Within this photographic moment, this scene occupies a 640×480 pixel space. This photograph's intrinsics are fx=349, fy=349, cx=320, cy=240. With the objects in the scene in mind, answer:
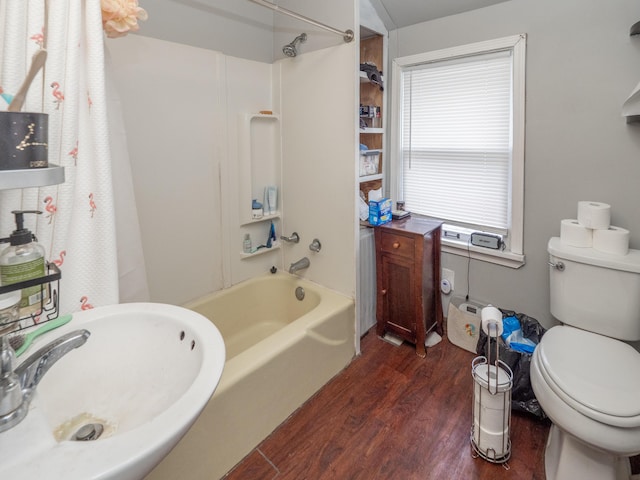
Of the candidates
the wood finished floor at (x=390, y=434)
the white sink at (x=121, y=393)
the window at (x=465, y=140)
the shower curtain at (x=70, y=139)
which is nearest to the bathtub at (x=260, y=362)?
the wood finished floor at (x=390, y=434)

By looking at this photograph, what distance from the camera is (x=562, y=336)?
154 centimetres

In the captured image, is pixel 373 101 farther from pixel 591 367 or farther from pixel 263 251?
pixel 591 367

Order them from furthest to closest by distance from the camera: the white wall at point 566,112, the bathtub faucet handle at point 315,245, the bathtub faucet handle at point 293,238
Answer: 1. the bathtub faucet handle at point 293,238
2. the bathtub faucet handle at point 315,245
3. the white wall at point 566,112

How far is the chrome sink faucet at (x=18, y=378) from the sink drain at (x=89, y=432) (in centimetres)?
19

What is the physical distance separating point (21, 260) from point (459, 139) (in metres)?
2.25

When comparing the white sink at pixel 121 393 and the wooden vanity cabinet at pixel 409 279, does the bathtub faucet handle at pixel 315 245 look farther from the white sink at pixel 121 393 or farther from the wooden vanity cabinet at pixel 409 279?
the white sink at pixel 121 393

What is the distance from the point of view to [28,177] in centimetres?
66

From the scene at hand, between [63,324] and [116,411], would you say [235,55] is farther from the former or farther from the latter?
[116,411]

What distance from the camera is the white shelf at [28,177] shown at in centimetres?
63

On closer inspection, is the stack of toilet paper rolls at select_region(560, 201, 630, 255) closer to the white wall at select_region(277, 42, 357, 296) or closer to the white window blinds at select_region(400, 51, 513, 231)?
the white window blinds at select_region(400, 51, 513, 231)

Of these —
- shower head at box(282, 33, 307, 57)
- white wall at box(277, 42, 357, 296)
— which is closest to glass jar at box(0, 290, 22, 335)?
white wall at box(277, 42, 357, 296)

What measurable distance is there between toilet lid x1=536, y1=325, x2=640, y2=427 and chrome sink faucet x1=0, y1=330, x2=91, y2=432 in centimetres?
156

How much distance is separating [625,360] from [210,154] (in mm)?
2179

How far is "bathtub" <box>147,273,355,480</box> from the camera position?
137 cm
